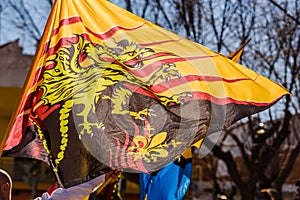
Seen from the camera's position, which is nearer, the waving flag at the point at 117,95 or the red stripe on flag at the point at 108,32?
the waving flag at the point at 117,95

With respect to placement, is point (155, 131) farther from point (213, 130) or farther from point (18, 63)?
point (18, 63)

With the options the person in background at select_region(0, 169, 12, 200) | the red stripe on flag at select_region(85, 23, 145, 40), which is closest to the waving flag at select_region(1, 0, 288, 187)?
the red stripe on flag at select_region(85, 23, 145, 40)

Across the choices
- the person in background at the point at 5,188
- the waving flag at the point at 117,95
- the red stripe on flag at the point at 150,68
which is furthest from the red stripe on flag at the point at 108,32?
the person in background at the point at 5,188

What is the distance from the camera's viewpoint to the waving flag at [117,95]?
500cm

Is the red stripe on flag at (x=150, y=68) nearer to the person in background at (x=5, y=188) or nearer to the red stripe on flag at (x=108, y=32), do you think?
the red stripe on flag at (x=108, y=32)

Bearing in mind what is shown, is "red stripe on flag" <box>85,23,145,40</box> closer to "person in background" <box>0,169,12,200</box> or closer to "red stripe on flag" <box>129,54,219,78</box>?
"red stripe on flag" <box>129,54,219,78</box>

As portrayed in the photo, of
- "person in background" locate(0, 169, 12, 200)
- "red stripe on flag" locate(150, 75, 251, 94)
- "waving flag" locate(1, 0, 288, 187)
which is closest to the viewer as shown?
"waving flag" locate(1, 0, 288, 187)

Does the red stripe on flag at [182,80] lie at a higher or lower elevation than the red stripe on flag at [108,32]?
lower

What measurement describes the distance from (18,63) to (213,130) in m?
20.0

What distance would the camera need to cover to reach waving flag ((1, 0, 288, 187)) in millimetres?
5004

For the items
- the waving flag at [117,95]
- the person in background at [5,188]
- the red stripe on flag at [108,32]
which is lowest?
the person in background at [5,188]

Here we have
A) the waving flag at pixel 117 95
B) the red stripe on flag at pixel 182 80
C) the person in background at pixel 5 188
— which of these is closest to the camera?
the waving flag at pixel 117 95

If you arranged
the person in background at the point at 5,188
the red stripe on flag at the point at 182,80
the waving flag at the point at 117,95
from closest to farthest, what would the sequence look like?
the waving flag at the point at 117,95 → the person in background at the point at 5,188 → the red stripe on flag at the point at 182,80

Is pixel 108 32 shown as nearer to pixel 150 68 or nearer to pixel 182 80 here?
pixel 150 68
